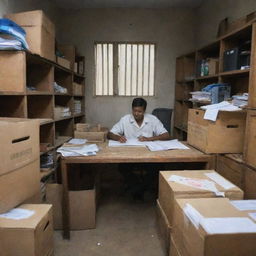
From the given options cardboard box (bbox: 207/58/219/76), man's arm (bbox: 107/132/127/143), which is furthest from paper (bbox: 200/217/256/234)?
cardboard box (bbox: 207/58/219/76)

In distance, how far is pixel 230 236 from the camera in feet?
3.26

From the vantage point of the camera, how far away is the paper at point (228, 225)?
1.01 metres

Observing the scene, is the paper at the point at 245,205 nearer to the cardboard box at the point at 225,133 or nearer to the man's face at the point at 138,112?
the cardboard box at the point at 225,133

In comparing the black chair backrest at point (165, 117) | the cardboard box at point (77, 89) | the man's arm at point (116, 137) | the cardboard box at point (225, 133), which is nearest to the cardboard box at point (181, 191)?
the cardboard box at point (225, 133)

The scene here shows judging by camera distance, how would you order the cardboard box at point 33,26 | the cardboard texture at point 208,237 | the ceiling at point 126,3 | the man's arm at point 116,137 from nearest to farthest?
the cardboard texture at point 208,237, the cardboard box at point 33,26, the man's arm at point 116,137, the ceiling at point 126,3

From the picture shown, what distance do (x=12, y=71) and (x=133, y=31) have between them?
9.02 feet

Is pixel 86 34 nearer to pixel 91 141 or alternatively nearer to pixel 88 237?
pixel 91 141

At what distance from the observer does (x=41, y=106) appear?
2732 mm

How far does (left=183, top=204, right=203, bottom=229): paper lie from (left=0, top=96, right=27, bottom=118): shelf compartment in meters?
1.60

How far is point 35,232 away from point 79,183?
1.45 metres

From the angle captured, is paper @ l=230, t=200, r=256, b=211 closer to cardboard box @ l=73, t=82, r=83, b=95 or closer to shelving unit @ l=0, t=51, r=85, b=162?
shelving unit @ l=0, t=51, r=85, b=162

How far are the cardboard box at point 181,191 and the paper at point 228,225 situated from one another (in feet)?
1.22

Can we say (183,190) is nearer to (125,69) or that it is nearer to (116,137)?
(116,137)

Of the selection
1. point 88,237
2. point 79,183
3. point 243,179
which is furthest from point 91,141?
point 243,179
